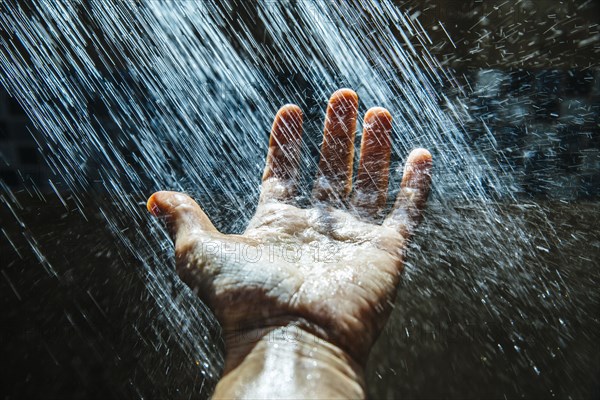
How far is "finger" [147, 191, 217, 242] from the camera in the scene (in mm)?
1886

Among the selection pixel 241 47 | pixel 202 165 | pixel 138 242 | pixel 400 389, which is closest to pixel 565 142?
pixel 400 389

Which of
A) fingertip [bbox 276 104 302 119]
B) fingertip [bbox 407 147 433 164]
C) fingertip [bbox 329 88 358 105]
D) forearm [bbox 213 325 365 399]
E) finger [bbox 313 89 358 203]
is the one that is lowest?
forearm [bbox 213 325 365 399]

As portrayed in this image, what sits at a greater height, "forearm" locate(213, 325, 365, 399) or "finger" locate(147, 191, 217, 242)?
"finger" locate(147, 191, 217, 242)

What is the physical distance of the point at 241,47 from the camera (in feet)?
14.5

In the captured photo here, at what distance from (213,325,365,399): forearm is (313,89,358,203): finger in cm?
106

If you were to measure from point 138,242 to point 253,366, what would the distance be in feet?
11.8

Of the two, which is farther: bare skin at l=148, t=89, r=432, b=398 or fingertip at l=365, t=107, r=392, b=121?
fingertip at l=365, t=107, r=392, b=121

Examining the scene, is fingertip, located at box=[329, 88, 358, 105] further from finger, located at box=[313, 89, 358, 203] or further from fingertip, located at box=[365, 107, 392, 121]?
fingertip, located at box=[365, 107, 392, 121]

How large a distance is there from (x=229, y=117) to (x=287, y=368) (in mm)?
3747

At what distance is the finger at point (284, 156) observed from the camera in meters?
2.39

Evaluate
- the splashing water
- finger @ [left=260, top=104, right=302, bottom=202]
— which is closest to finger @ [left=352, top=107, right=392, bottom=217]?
finger @ [left=260, top=104, right=302, bottom=202]

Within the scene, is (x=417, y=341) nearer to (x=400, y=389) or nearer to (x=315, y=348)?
(x=400, y=389)

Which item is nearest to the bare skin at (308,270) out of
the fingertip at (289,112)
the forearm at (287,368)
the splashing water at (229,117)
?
the forearm at (287,368)

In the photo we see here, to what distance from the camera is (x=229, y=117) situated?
4.70 metres
